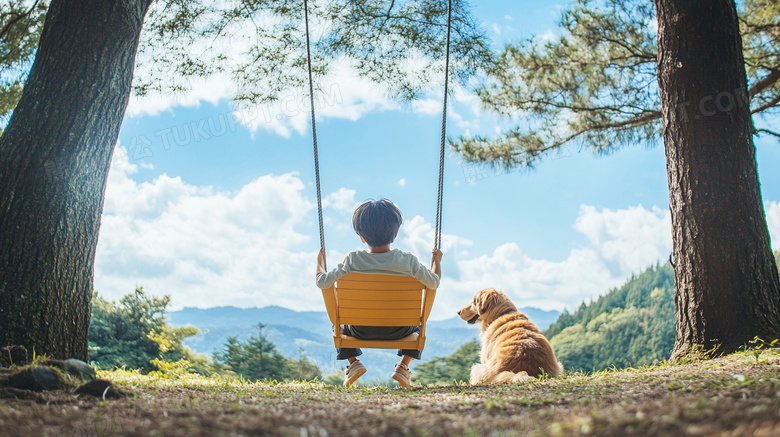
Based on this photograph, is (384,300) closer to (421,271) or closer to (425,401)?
(421,271)

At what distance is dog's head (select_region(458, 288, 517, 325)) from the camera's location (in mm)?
4180

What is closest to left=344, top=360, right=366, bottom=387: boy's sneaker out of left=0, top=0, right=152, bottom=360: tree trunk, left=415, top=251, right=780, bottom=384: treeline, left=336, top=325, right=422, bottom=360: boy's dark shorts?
left=336, top=325, right=422, bottom=360: boy's dark shorts

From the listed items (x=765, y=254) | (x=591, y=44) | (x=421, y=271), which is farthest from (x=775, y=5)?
(x=421, y=271)

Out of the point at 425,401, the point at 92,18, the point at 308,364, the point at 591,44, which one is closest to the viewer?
the point at 425,401

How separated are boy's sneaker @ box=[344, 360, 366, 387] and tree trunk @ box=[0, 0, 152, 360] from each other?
151 cm

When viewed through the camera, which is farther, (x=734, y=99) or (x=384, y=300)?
(x=734, y=99)

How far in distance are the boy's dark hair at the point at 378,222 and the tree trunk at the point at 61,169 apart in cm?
150

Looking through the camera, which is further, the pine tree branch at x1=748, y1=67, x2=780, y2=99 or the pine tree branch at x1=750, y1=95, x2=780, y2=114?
the pine tree branch at x1=750, y1=95, x2=780, y2=114

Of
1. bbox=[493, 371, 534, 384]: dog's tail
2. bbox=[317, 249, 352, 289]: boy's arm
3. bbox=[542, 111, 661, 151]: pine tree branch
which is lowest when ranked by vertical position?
bbox=[493, 371, 534, 384]: dog's tail

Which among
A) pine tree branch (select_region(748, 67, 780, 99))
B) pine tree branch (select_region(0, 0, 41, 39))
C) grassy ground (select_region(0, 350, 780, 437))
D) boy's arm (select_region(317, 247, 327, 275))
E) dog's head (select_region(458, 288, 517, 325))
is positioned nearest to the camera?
grassy ground (select_region(0, 350, 780, 437))

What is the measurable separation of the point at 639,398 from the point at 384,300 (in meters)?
1.64

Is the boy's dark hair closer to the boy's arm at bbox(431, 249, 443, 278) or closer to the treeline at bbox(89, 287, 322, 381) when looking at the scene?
the boy's arm at bbox(431, 249, 443, 278)

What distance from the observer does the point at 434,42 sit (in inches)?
244

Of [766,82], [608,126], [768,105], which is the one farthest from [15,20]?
[768,105]
